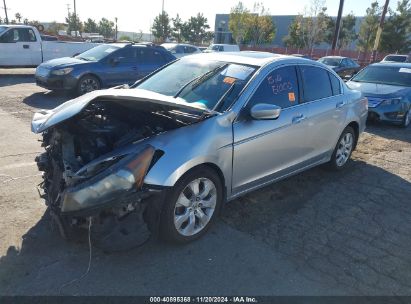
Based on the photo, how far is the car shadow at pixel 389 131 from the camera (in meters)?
8.12

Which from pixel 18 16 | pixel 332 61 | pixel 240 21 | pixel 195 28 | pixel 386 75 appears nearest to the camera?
pixel 386 75

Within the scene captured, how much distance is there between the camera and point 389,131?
8.63 meters

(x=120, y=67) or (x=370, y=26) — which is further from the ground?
(x=370, y=26)

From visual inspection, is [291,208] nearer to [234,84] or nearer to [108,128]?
[234,84]

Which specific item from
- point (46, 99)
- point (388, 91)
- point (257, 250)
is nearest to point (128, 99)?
point (257, 250)

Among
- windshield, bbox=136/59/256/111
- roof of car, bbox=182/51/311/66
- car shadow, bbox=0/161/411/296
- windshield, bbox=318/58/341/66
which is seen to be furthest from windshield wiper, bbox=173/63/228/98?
windshield, bbox=318/58/341/66

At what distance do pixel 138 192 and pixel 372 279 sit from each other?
209 centimetres

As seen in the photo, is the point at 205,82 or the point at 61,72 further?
the point at 61,72

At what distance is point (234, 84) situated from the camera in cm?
390

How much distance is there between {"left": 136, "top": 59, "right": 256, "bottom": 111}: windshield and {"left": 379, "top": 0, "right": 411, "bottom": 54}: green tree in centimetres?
4446

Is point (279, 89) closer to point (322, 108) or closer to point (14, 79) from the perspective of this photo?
point (322, 108)

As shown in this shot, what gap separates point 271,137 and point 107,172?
6.18 feet

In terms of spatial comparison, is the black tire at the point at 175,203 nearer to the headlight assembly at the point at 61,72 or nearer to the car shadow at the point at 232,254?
the car shadow at the point at 232,254

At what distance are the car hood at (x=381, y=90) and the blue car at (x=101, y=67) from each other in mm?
6115
